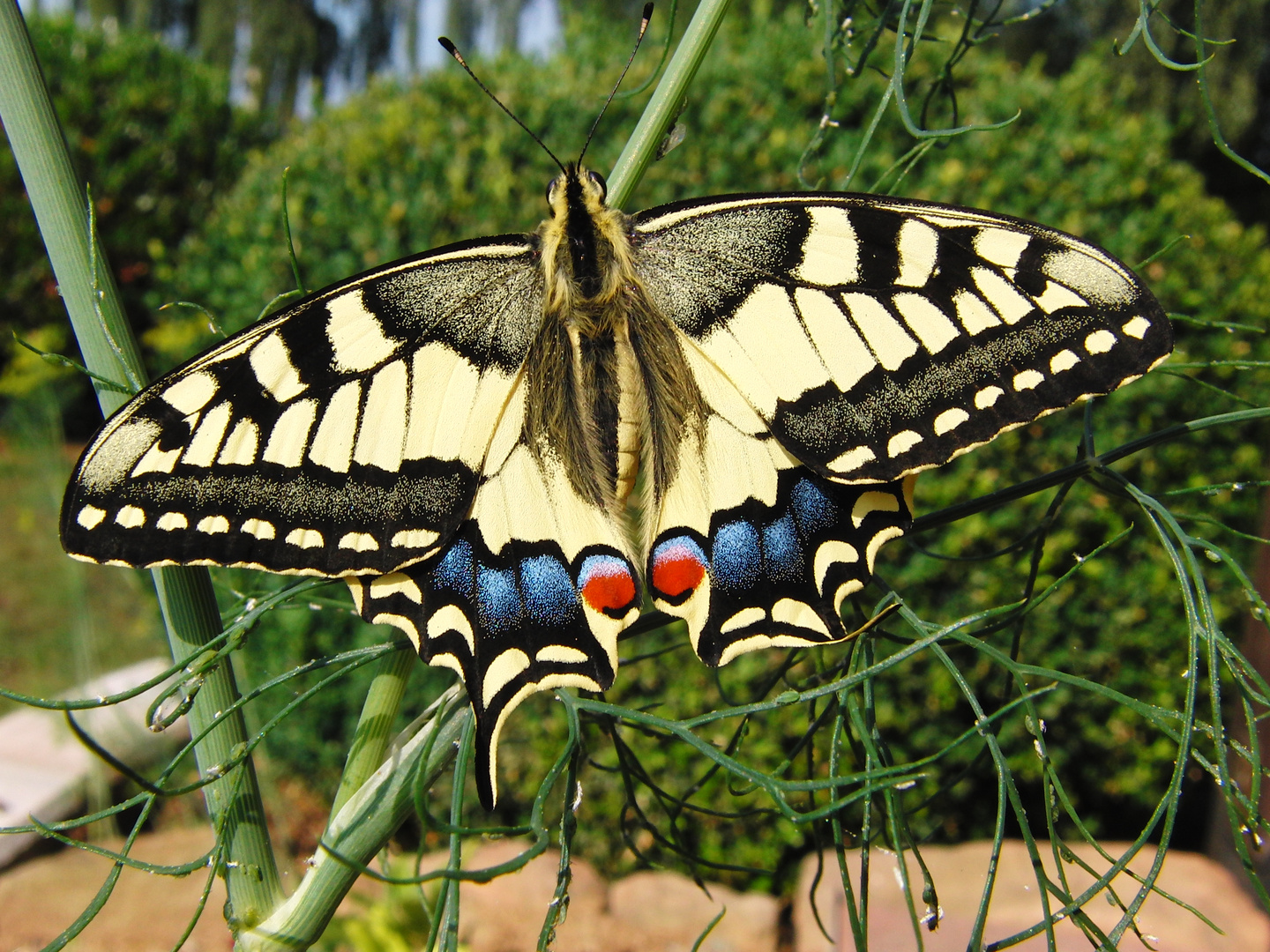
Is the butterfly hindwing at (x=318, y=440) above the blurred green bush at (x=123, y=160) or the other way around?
the other way around

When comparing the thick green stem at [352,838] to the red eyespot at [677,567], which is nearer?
the thick green stem at [352,838]

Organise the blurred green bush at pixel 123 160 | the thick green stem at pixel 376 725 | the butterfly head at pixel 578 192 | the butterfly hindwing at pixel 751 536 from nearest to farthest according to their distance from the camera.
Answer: the thick green stem at pixel 376 725 → the butterfly hindwing at pixel 751 536 → the butterfly head at pixel 578 192 → the blurred green bush at pixel 123 160

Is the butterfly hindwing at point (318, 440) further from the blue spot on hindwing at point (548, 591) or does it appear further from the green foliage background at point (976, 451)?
the green foliage background at point (976, 451)

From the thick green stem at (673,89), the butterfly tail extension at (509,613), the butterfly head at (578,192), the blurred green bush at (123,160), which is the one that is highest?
the blurred green bush at (123,160)

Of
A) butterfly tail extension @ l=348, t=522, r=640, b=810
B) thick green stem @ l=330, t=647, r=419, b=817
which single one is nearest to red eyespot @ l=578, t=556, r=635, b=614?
butterfly tail extension @ l=348, t=522, r=640, b=810

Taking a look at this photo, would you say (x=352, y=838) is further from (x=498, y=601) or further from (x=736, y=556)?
(x=736, y=556)

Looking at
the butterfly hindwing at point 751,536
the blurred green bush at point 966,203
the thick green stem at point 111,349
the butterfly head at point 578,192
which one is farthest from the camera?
the blurred green bush at point 966,203

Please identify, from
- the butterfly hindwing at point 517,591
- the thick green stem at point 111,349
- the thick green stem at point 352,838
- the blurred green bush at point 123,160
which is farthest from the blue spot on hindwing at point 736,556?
the blurred green bush at point 123,160
